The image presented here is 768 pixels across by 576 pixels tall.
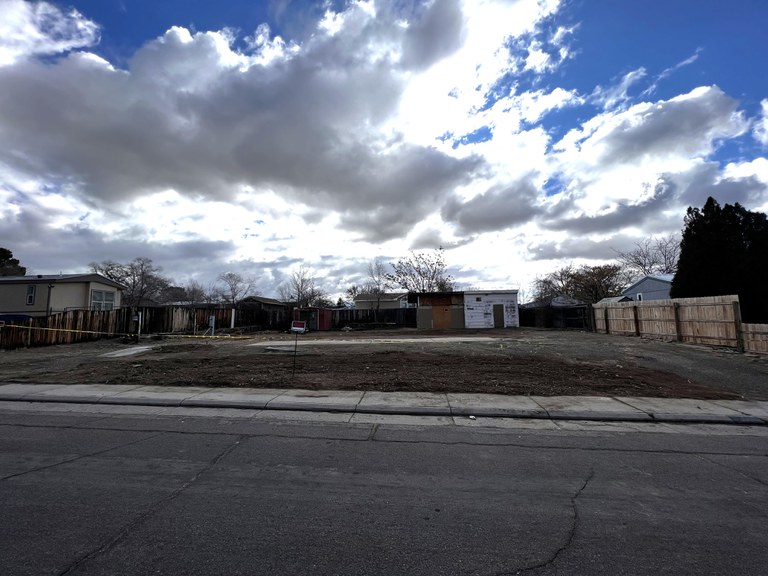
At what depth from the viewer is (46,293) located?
3052cm

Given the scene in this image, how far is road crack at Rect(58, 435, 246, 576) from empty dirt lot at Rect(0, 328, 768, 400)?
492cm

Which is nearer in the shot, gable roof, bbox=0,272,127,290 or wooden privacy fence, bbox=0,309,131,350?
wooden privacy fence, bbox=0,309,131,350

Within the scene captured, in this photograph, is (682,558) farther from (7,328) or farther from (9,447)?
(7,328)

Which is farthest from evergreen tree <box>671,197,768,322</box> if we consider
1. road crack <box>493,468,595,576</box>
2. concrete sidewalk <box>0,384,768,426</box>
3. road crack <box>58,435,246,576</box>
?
road crack <box>58,435,246,576</box>

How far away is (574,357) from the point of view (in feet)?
48.1

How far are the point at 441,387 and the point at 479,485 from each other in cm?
521

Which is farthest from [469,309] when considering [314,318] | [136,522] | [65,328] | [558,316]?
[136,522]

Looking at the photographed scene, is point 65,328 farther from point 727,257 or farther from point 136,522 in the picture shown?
point 727,257

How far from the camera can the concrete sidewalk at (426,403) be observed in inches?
298

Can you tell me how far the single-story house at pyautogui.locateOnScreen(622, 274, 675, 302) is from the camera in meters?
34.8

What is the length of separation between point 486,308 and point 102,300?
31.3 m

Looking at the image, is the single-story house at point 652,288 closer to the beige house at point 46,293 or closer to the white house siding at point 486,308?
the white house siding at point 486,308

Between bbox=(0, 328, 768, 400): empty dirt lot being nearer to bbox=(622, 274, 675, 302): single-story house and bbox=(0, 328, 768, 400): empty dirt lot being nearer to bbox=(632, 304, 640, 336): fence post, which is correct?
bbox=(632, 304, 640, 336): fence post

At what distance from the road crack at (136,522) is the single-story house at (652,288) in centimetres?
3705
